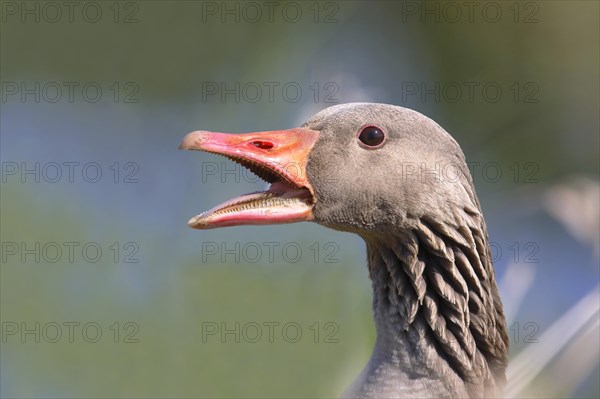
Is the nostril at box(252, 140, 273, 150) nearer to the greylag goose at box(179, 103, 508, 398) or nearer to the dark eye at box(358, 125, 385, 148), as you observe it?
the greylag goose at box(179, 103, 508, 398)

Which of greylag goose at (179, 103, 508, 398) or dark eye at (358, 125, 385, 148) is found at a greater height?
dark eye at (358, 125, 385, 148)

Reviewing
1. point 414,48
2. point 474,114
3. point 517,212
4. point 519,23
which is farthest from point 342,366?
point 519,23

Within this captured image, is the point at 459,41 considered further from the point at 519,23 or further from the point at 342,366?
the point at 342,366

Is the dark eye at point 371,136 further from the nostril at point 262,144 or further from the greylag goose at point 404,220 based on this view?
the nostril at point 262,144

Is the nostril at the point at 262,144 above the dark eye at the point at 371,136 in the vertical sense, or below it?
above

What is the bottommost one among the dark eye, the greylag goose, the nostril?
the greylag goose

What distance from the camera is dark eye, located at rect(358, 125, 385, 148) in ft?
7.93

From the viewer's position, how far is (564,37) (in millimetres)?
6277

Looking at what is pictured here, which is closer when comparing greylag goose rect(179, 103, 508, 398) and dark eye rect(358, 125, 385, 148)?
greylag goose rect(179, 103, 508, 398)

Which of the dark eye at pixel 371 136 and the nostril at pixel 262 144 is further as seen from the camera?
the dark eye at pixel 371 136

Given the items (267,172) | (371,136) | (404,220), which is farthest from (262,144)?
(404,220)

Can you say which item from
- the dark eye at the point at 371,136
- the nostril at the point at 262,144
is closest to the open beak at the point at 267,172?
the nostril at the point at 262,144

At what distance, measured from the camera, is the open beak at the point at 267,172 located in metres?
2.22

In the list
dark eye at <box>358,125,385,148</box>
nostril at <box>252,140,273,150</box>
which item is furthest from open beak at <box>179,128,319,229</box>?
dark eye at <box>358,125,385,148</box>
